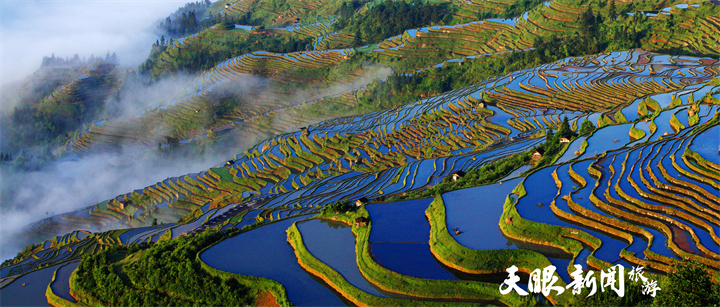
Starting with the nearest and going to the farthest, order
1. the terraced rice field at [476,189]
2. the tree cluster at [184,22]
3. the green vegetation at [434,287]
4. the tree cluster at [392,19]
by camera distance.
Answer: the green vegetation at [434,287]
the terraced rice field at [476,189]
the tree cluster at [392,19]
the tree cluster at [184,22]

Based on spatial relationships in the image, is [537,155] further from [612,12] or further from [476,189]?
[612,12]

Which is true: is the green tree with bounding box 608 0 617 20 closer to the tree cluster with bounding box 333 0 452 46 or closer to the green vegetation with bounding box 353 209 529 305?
the tree cluster with bounding box 333 0 452 46

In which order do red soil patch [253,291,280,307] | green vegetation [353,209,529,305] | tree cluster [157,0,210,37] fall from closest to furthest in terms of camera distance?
green vegetation [353,209,529,305], red soil patch [253,291,280,307], tree cluster [157,0,210,37]

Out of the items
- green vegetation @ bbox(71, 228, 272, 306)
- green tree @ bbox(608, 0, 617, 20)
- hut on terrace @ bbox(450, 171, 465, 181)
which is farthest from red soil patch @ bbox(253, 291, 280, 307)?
green tree @ bbox(608, 0, 617, 20)

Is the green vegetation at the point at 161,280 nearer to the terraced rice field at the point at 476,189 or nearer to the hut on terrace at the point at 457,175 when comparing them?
the terraced rice field at the point at 476,189

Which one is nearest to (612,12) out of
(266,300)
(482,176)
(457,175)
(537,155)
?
(537,155)

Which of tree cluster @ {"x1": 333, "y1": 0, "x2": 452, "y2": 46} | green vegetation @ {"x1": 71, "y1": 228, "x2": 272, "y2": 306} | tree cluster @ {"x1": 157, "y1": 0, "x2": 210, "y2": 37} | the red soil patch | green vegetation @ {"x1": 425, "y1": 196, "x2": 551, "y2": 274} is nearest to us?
green vegetation @ {"x1": 425, "y1": 196, "x2": 551, "y2": 274}

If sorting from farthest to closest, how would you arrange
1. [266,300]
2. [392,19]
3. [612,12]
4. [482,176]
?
[392,19] < [612,12] < [482,176] < [266,300]

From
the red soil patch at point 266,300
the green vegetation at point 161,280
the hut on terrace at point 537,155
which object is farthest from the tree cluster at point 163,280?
the hut on terrace at point 537,155

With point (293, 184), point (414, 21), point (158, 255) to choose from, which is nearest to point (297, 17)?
point (414, 21)
